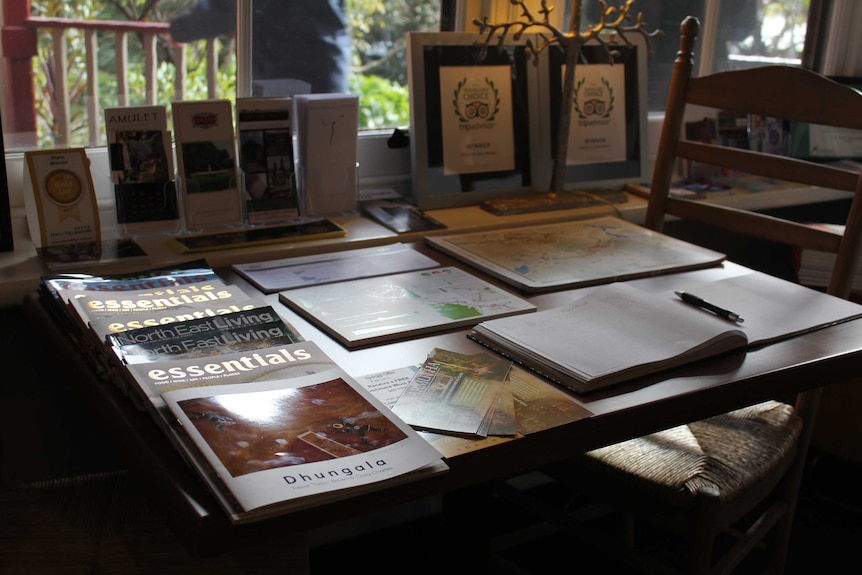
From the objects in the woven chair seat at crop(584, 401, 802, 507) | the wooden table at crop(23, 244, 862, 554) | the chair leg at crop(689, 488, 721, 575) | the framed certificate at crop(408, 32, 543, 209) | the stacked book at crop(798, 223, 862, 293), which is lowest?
the chair leg at crop(689, 488, 721, 575)

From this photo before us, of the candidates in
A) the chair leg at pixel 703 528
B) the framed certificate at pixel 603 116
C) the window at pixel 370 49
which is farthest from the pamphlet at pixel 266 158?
the chair leg at pixel 703 528

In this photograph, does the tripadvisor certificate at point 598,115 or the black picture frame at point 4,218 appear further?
the tripadvisor certificate at point 598,115

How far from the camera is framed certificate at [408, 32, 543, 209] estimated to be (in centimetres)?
184

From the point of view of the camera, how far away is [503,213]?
182 centimetres

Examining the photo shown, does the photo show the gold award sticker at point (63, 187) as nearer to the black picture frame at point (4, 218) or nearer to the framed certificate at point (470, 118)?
the black picture frame at point (4, 218)

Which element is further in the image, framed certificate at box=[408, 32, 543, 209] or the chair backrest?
framed certificate at box=[408, 32, 543, 209]

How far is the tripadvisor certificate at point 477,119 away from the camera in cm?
186

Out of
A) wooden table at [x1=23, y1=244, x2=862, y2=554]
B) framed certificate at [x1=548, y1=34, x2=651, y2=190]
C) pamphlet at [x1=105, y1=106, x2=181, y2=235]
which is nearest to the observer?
wooden table at [x1=23, y1=244, x2=862, y2=554]

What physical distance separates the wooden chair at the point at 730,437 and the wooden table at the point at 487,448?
0.28 m

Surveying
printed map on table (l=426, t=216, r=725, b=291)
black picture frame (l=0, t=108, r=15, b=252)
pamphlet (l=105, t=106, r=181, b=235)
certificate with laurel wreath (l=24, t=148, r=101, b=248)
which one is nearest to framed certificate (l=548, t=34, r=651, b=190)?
printed map on table (l=426, t=216, r=725, b=291)

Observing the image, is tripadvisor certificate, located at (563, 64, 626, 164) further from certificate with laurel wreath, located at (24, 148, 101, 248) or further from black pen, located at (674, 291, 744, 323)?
certificate with laurel wreath, located at (24, 148, 101, 248)

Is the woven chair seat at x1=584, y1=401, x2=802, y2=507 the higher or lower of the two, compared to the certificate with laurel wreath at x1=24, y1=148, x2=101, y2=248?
lower

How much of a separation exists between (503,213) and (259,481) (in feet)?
3.72

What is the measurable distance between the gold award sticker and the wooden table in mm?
227
